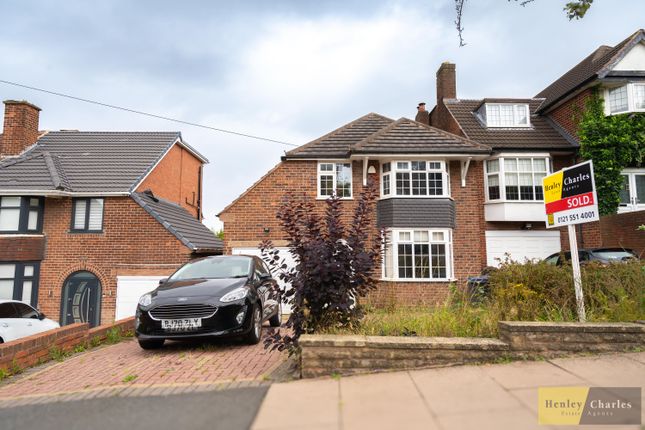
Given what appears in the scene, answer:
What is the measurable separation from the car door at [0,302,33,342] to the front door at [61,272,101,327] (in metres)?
6.12

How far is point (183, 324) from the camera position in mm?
5840

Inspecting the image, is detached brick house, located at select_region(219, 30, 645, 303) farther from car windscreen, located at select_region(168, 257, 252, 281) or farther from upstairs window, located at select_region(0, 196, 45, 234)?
upstairs window, located at select_region(0, 196, 45, 234)

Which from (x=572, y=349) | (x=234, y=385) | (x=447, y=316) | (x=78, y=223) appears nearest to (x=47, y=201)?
(x=78, y=223)

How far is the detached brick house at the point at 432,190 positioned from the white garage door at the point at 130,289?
3.43 meters

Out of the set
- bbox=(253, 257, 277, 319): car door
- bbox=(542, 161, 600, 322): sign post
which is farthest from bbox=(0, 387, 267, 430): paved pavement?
bbox=(542, 161, 600, 322): sign post

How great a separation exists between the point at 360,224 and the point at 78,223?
14850 millimetres

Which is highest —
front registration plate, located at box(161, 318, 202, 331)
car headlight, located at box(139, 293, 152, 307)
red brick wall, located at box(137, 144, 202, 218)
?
red brick wall, located at box(137, 144, 202, 218)

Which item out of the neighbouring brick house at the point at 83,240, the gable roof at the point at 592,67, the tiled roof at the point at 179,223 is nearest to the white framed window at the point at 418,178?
the gable roof at the point at 592,67

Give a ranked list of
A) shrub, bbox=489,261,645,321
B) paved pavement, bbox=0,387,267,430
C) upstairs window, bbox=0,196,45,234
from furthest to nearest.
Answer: upstairs window, bbox=0,196,45,234, shrub, bbox=489,261,645,321, paved pavement, bbox=0,387,267,430

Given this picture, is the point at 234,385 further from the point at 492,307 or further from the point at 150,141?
the point at 150,141

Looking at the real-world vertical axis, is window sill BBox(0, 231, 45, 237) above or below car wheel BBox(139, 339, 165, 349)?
above

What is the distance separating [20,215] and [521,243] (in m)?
19.9

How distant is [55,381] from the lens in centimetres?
489

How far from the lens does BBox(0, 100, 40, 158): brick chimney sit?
59.9ft
